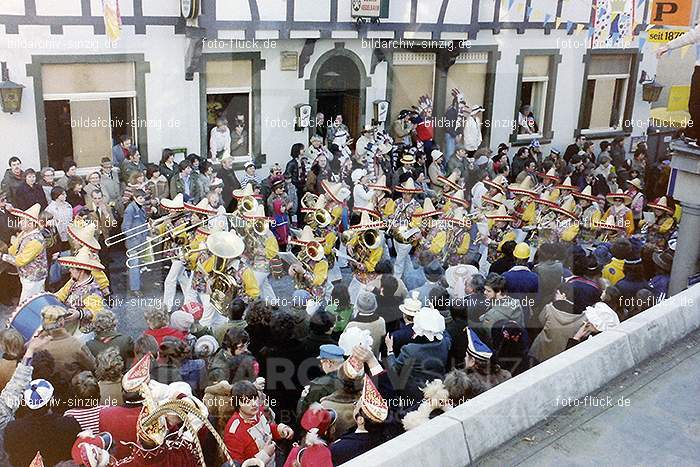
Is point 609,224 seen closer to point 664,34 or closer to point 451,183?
point 451,183

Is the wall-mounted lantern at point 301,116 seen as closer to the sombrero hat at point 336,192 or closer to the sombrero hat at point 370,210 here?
the sombrero hat at point 336,192

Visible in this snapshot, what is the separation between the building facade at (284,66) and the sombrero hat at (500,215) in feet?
15.6

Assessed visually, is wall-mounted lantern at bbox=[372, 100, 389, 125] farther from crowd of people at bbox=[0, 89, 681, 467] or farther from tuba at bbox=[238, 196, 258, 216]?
tuba at bbox=[238, 196, 258, 216]

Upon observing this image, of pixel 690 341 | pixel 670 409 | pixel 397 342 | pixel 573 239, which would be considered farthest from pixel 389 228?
pixel 670 409

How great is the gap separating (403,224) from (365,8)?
4965 millimetres

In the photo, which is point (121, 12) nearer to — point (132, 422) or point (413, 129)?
point (413, 129)

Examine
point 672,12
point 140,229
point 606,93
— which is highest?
point 672,12

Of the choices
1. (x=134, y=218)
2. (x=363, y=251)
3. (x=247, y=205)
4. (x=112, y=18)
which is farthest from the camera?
(x=112, y=18)

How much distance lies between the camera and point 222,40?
12148 mm

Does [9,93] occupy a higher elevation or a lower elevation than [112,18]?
lower

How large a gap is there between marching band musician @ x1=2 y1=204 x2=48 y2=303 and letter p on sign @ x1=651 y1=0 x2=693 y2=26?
827cm

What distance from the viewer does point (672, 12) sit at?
1021cm

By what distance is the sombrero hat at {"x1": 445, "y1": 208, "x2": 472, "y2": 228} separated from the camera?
30.9 ft

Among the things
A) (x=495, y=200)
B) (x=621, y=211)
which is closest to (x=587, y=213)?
(x=621, y=211)
